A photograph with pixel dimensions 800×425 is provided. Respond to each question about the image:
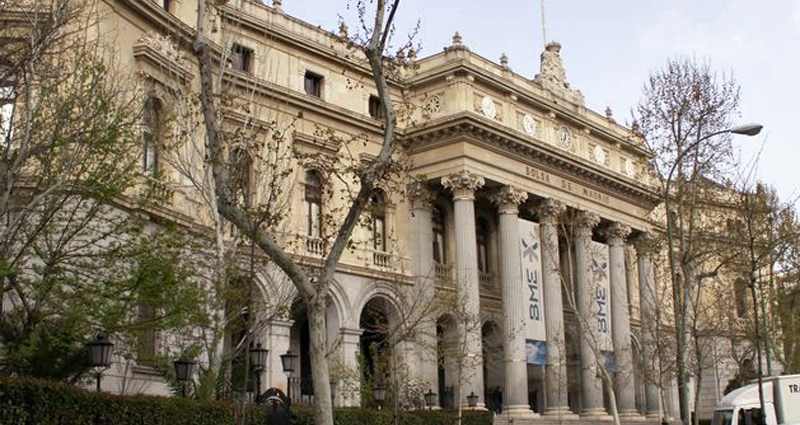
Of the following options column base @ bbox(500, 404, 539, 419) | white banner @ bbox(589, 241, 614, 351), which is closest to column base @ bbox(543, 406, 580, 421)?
column base @ bbox(500, 404, 539, 419)

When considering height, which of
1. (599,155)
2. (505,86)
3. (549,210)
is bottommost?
(549,210)

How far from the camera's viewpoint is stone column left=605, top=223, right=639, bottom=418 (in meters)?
43.6

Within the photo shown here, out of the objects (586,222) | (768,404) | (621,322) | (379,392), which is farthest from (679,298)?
(621,322)

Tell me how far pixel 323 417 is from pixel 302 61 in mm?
23442

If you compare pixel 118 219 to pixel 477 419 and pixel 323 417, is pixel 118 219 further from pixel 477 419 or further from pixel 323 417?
pixel 477 419

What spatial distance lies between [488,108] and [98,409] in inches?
992

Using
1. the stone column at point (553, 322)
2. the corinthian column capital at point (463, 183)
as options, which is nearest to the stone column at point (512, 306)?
the stone column at point (553, 322)

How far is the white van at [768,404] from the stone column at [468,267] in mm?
9449

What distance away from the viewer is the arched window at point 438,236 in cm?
4056

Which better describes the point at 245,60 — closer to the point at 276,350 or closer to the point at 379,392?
the point at 276,350

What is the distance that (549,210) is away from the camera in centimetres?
4094

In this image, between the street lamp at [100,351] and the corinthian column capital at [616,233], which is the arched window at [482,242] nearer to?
the corinthian column capital at [616,233]

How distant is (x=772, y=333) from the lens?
4216 centimetres

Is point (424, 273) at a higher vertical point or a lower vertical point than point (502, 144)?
lower
